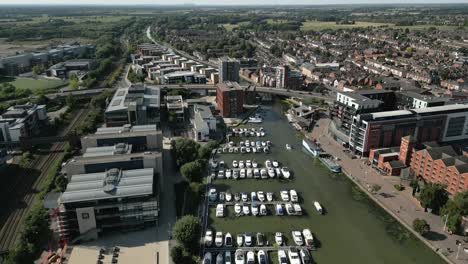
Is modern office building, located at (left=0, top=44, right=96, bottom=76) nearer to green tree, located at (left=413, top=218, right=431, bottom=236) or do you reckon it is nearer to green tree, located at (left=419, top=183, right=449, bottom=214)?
green tree, located at (left=419, top=183, right=449, bottom=214)

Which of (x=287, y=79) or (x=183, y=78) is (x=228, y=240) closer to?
(x=287, y=79)

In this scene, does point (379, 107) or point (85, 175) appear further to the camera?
Answer: point (379, 107)

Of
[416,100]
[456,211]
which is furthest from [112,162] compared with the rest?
[416,100]

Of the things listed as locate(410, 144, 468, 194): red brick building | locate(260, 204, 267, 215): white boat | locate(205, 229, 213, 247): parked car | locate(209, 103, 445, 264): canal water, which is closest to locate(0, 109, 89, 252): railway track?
locate(205, 229, 213, 247): parked car

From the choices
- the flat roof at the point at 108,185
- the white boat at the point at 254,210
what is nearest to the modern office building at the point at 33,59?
the flat roof at the point at 108,185

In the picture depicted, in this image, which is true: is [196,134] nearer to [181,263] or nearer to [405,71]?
[181,263]

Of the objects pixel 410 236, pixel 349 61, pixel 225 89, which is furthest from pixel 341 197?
pixel 349 61
